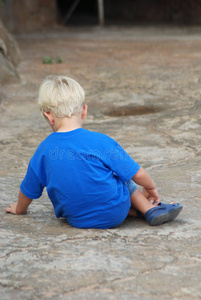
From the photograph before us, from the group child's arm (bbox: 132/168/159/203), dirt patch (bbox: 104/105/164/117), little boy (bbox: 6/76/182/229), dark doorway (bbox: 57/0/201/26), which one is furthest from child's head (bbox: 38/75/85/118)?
dark doorway (bbox: 57/0/201/26)

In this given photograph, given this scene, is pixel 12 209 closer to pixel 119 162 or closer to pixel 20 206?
pixel 20 206

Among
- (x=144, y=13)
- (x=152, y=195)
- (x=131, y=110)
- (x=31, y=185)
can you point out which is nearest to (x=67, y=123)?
(x=31, y=185)

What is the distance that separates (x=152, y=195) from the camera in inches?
96.2

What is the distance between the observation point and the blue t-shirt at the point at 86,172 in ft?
7.36

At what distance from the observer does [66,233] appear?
7.43 ft

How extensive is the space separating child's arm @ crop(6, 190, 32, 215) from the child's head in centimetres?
48

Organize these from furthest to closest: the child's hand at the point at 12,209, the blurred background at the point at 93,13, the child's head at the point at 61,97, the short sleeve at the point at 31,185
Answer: the blurred background at the point at 93,13 → the child's hand at the point at 12,209 → the short sleeve at the point at 31,185 → the child's head at the point at 61,97

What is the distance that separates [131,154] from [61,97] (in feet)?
5.02

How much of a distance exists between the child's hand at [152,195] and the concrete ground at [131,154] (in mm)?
133

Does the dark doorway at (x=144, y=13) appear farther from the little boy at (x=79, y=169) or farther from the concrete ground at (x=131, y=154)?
the little boy at (x=79, y=169)

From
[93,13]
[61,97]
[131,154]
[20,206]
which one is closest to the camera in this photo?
[61,97]

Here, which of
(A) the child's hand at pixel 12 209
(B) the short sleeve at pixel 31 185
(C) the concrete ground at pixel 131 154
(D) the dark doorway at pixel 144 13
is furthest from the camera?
(D) the dark doorway at pixel 144 13

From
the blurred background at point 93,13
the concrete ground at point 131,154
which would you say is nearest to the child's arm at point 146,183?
the concrete ground at point 131,154

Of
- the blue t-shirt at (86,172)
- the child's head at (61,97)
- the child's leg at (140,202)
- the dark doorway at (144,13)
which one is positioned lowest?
the dark doorway at (144,13)
